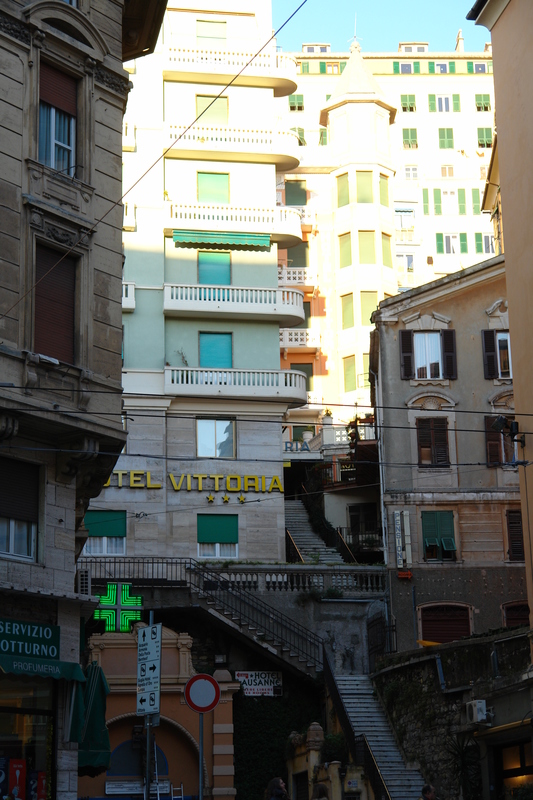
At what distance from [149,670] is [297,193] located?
156 ft

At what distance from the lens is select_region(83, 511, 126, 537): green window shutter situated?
135 feet

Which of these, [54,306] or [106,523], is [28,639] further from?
[106,523]

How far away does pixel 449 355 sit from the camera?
40.7 meters

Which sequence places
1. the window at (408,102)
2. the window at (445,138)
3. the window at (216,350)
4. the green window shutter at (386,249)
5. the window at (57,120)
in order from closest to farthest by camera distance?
the window at (57,120) < the window at (216,350) < the green window shutter at (386,249) < the window at (445,138) < the window at (408,102)

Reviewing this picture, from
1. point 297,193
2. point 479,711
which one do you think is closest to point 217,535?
point 479,711

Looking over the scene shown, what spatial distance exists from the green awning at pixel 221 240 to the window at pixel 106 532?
1059 cm

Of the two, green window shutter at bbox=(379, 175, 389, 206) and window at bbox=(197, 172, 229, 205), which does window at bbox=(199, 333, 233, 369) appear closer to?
window at bbox=(197, 172, 229, 205)

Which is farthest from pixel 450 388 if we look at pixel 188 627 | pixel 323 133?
pixel 323 133

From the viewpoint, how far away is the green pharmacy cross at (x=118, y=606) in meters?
28.5

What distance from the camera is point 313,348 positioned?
5984 centimetres

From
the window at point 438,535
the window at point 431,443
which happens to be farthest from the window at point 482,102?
the window at point 438,535

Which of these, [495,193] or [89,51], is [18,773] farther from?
[495,193]

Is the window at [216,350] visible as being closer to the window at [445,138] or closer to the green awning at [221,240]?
the green awning at [221,240]

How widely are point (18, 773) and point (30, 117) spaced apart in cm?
1093
